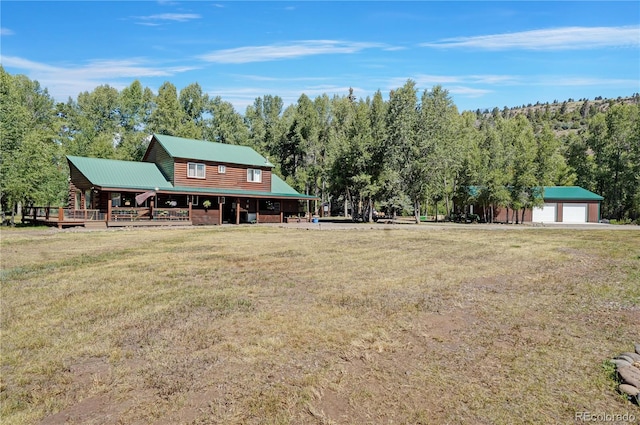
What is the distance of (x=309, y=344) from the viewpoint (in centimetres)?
518

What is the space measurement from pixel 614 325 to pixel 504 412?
3.84m

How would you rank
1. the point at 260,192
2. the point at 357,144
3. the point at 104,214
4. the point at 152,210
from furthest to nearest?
the point at 357,144, the point at 260,192, the point at 152,210, the point at 104,214

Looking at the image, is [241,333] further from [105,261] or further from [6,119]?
[6,119]

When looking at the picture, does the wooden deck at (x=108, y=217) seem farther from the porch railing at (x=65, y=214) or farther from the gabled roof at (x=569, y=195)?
the gabled roof at (x=569, y=195)

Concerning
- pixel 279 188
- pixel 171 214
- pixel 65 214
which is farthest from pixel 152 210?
pixel 279 188

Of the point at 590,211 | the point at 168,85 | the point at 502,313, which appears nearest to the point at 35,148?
the point at 168,85

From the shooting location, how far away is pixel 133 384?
13.3 feet

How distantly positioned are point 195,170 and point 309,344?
29461 mm

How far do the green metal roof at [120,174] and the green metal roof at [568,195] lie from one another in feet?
136

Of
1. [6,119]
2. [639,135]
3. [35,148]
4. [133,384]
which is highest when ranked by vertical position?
[639,135]

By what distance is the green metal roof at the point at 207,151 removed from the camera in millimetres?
31828

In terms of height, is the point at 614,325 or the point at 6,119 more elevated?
the point at 6,119

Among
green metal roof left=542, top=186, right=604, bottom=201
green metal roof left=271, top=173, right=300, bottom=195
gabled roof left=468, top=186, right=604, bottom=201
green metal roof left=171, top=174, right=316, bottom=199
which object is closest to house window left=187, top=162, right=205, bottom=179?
green metal roof left=171, top=174, right=316, bottom=199

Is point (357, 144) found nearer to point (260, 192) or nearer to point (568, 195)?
point (260, 192)
